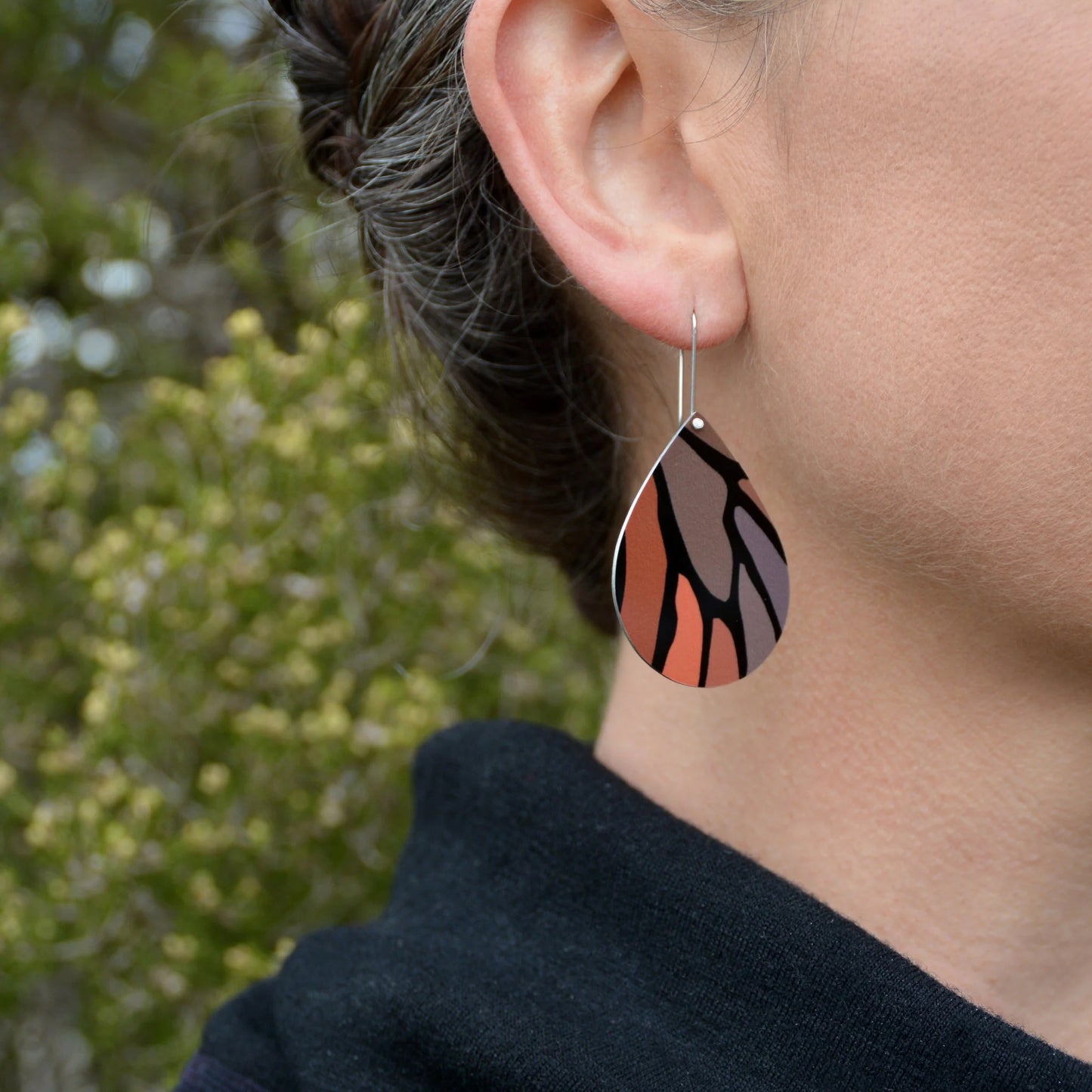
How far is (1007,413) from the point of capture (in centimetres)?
93

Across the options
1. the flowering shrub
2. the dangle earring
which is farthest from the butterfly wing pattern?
the flowering shrub

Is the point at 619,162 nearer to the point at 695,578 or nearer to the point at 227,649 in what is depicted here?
the point at 695,578

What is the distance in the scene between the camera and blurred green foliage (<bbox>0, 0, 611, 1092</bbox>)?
192cm

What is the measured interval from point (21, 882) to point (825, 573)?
1.71m

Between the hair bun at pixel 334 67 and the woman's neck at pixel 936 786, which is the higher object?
the hair bun at pixel 334 67

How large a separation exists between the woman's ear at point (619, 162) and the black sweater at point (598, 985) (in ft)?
1.61

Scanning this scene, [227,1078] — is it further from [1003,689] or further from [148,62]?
[148,62]

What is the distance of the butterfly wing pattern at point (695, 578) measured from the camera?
1046mm

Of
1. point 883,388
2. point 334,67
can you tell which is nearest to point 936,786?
point 883,388

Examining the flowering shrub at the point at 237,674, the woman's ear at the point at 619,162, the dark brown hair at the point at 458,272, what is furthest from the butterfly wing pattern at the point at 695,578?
the flowering shrub at the point at 237,674

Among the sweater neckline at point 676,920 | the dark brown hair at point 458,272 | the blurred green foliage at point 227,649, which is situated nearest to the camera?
the sweater neckline at point 676,920

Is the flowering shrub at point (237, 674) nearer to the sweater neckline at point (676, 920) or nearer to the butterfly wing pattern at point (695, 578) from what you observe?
the sweater neckline at point (676, 920)

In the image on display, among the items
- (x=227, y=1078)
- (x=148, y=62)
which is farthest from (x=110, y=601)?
(x=148, y=62)

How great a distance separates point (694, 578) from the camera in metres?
1.05
